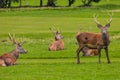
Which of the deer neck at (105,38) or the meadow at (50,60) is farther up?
the deer neck at (105,38)

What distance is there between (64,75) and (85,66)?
227 cm

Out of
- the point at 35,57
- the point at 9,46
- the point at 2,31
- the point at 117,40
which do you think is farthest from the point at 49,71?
the point at 2,31

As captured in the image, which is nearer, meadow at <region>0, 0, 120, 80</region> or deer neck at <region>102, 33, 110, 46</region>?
meadow at <region>0, 0, 120, 80</region>

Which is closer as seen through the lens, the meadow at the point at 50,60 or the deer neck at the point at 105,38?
the meadow at the point at 50,60

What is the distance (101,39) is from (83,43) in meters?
0.76

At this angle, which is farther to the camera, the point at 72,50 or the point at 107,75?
the point at 72,50

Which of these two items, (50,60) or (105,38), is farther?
(50,60)

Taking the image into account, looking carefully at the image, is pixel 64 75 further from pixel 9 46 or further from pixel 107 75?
pixel 9 46

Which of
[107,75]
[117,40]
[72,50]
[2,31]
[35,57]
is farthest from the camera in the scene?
[2,31]

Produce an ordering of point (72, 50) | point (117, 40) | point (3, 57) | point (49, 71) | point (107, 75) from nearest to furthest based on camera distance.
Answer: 1. point (107, 75)
2. point (49, 71)
3. point (3, 57)
4. point (72, 50)
5. point (117, 40)

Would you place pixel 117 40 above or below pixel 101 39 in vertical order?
below

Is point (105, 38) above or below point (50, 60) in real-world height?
above

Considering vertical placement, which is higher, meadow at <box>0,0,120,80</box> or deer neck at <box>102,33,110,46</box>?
deer neck at <box>102,33,110,46</box>

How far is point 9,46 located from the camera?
27.9m
